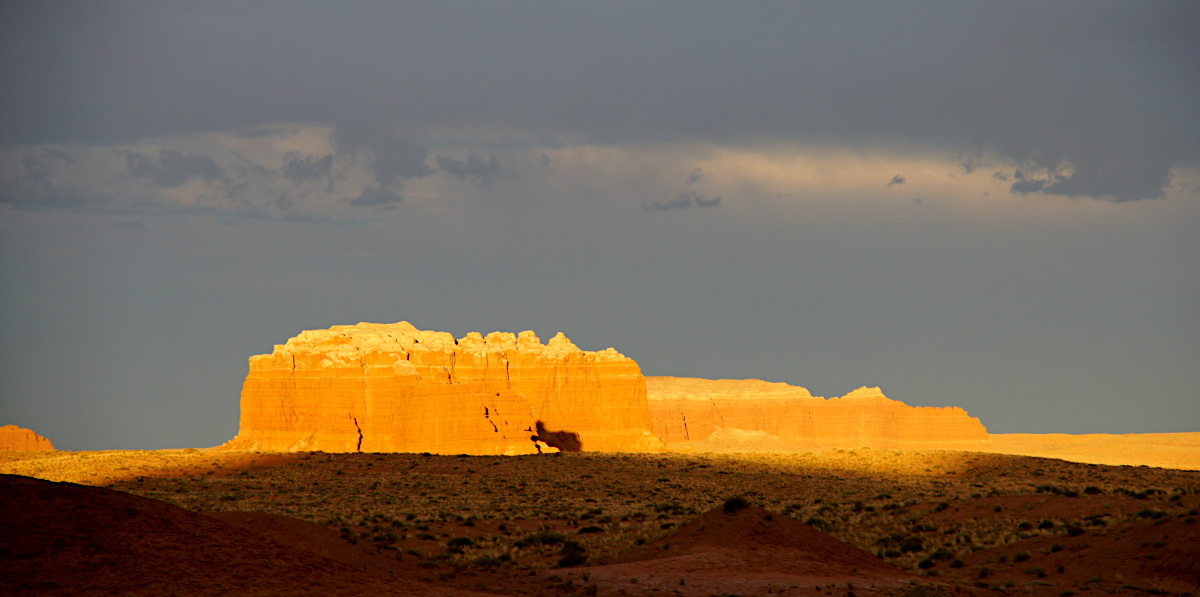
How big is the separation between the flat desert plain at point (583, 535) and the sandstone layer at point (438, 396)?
1558 inches

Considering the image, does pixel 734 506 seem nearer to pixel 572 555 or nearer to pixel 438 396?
pixel 572 555

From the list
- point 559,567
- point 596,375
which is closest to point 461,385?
point 596,375

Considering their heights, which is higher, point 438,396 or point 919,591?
point 438,396

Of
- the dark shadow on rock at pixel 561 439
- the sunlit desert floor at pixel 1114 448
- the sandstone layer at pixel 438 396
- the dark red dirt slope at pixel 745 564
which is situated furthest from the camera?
the sunlit desert floor at pixel 1114 448

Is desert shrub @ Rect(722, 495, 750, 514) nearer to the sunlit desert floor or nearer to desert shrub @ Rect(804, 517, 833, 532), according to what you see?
desert shrub @ Rect(804, 517, 833, 532)

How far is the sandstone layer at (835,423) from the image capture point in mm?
181250

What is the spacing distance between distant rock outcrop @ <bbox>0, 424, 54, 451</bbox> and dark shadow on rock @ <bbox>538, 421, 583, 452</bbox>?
2181 inches

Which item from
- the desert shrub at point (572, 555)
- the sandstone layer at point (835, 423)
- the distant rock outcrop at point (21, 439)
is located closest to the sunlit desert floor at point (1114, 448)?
the sandstone layer at point (835, 423)

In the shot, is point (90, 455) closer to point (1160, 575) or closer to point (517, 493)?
point (517, 493)

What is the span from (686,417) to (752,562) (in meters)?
169

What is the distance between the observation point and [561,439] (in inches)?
4518

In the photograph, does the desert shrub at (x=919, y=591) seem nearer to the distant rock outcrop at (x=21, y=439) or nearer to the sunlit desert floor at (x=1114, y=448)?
the sunlit desert floor at (x=1114, y=448)

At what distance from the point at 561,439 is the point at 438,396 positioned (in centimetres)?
1902

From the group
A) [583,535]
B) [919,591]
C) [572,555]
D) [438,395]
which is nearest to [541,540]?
[583,535]
